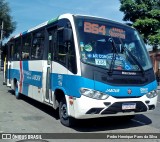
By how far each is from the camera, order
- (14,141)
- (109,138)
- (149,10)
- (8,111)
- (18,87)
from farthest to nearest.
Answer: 1. (149,10)
2. (18,87)
3. (8,111)
4. (109,138)
5. (14,141)

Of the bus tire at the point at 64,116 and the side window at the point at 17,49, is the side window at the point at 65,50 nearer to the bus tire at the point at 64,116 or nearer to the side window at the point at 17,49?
the bus tire at the point at 64,116

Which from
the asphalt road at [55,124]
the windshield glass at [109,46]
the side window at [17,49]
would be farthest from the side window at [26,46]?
the windshield glass at [109,46]

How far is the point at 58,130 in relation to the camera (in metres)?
7.65

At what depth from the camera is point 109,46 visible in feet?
25.7

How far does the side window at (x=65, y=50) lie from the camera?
759 centimetres

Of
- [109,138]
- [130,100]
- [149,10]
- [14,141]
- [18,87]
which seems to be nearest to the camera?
[14,141]

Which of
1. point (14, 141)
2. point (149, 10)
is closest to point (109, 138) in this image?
point (14, 141)

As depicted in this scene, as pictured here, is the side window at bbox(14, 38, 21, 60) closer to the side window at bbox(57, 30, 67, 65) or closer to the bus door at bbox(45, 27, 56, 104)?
the bus door at bbox(45, 27, 56, 104)

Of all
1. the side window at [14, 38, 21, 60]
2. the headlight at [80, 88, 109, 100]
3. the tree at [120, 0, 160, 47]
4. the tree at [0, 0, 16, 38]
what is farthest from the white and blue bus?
the tree at [0, 0, 16, 38]

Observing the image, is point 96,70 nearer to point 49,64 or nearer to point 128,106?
point 128,106

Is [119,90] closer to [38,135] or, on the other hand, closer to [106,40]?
[106,40]

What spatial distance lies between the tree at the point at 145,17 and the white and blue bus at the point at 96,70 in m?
18.0

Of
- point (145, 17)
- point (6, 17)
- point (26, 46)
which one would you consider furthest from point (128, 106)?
point (6, 17)

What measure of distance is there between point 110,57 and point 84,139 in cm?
208
